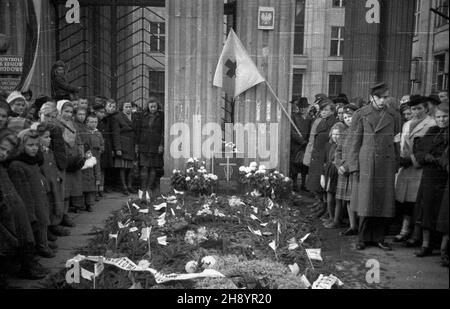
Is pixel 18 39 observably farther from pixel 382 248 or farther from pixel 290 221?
pixel 382 248

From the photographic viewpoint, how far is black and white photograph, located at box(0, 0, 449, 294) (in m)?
3.88

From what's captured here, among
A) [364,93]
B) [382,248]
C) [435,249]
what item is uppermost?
[364,93]

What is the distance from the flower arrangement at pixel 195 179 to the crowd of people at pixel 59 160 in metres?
0.46

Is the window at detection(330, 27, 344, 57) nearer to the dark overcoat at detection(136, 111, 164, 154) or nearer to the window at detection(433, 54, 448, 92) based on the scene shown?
the dark overcoat at detection(136, 111, 164, 154)

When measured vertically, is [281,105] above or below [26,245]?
above

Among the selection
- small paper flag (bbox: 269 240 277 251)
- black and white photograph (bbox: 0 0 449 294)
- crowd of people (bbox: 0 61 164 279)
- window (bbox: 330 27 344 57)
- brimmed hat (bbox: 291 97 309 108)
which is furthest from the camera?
window (bbox: 330 27 344 57)

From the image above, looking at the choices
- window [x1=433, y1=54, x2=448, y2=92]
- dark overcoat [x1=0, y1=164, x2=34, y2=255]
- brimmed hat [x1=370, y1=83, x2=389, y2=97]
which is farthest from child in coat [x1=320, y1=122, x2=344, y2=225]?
dark overcoat [x1=0, y1=164, x2=34, y2=255]

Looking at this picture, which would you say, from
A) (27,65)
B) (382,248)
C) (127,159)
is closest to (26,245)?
(27,65)

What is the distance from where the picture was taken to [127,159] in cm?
863

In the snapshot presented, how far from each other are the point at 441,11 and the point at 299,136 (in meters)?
5.52

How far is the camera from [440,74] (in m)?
3.29

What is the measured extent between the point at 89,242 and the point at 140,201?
186cm

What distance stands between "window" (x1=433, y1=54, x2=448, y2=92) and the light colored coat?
70.9 inches

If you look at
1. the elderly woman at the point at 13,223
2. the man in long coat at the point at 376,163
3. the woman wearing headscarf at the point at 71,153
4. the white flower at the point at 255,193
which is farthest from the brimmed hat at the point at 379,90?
the woman wearing headscarf at the point at 71,153
